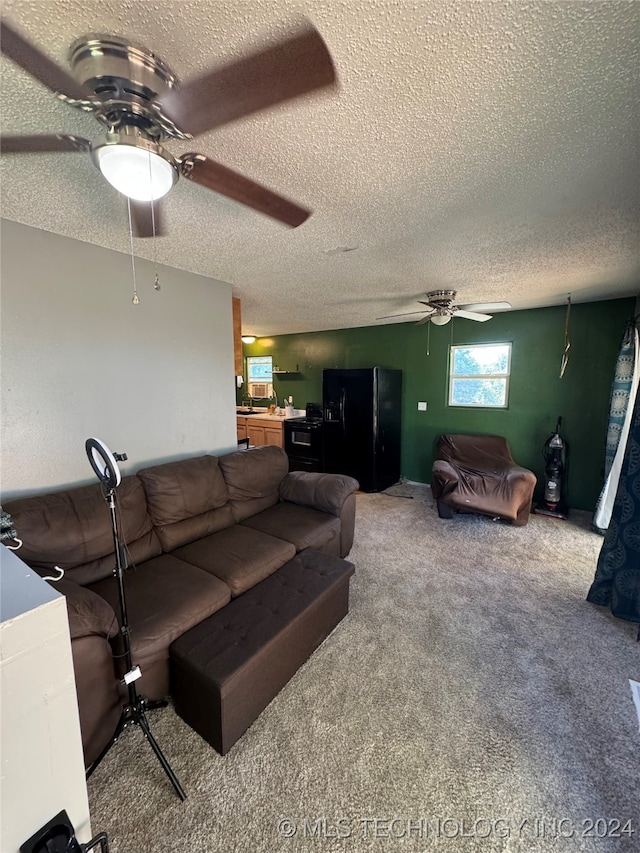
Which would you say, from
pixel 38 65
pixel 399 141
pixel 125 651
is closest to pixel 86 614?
pixel 125 651

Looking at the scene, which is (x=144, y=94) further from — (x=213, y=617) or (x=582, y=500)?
(x=582, y=500)

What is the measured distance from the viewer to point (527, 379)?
414cm

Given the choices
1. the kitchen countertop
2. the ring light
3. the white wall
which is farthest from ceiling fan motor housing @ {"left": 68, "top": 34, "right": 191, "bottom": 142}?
the kitchen countertop

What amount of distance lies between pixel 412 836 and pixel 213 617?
1105mm

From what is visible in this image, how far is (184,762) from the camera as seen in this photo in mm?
1349

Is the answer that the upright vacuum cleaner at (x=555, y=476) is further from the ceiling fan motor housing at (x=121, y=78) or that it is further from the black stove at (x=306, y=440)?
the ceiling fan motor housing at (x=121, y=78)

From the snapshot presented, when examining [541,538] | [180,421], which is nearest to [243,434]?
[180,421]

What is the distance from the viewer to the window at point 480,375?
14.2ft

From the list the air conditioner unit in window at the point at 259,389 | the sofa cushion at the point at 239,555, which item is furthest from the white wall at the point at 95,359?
the air conditioner unit in window at the point at 259,389

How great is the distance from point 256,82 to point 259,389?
19.5 feet

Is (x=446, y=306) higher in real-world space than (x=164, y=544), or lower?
higher

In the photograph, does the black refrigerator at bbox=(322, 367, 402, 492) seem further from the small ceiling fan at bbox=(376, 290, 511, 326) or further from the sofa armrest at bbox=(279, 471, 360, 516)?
the sofa armrest at bbox=(279, 471, 360, 516)

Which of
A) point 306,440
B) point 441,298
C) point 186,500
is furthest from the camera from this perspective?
point 306,440

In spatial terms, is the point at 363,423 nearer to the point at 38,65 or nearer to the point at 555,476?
the point at 555,476
